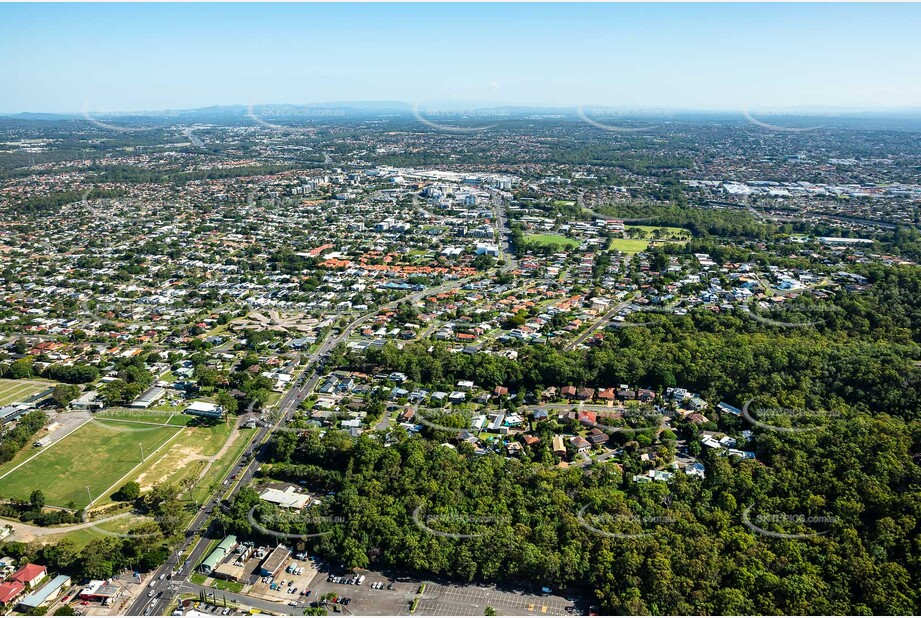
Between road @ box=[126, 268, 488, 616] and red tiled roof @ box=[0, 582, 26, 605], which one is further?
road @ box=[126, 268, 488, 616]

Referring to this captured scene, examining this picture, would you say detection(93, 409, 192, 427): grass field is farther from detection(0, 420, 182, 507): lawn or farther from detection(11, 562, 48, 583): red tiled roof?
detection(11, 562, 48, 583): red tiled roof

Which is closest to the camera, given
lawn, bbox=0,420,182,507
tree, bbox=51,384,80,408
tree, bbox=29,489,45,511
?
tree, bbox=29,489,45,511

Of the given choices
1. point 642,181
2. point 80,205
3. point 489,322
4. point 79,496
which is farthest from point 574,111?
point 79,496

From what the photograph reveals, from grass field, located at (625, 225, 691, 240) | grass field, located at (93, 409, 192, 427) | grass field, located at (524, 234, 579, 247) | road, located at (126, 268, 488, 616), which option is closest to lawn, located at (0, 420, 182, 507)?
grass field, located at (93, 409, 192, 427)

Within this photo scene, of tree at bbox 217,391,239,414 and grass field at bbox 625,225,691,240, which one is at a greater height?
grass field at bbox 625,225,691,240

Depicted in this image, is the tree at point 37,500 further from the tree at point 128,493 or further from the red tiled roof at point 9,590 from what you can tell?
the red tiled roof at point 9,590

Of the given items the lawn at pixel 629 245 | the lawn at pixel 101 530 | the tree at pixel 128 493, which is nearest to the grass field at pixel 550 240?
the lawn at pixel 629 245

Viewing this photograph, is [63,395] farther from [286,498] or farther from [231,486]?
[286,498]

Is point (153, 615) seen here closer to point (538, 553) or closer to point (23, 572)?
point (23, 572)
